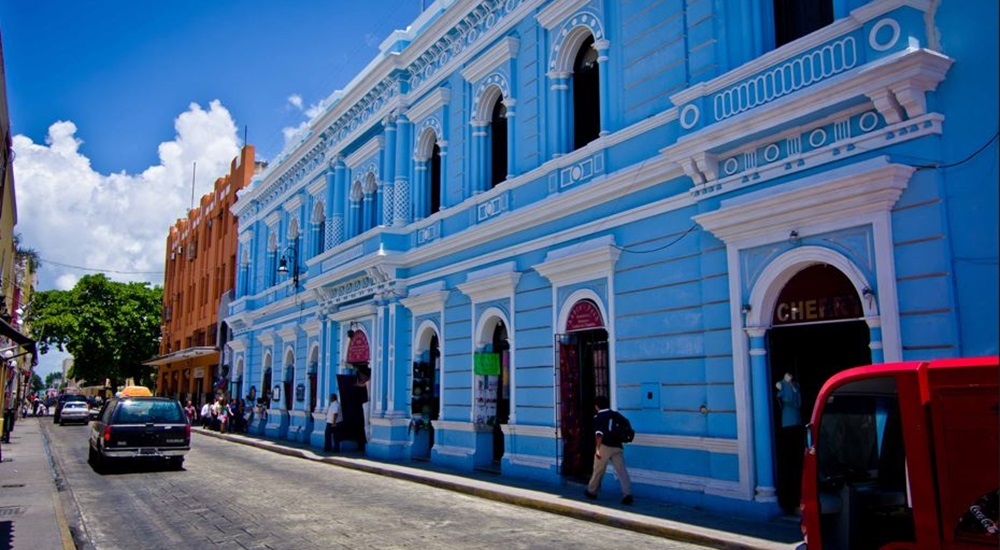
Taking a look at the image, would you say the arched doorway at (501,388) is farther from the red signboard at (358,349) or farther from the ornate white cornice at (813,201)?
the ornate white cornice at (813,201)

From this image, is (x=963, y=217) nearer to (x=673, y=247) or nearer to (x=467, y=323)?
(x=673, y=247)

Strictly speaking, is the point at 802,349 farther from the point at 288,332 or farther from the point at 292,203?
the point at 292,203

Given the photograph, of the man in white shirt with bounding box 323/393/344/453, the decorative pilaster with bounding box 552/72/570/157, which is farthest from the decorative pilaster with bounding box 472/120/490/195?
the man in white shirt with bounding box 323/393/344/453

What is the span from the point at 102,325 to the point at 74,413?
13.9 m

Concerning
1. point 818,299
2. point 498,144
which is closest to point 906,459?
point 818,299

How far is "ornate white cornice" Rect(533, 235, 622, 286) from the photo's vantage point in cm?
1230

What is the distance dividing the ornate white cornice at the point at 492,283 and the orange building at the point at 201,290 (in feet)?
77.2

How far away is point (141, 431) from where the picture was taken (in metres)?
16.2

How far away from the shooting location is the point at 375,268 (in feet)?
62.6

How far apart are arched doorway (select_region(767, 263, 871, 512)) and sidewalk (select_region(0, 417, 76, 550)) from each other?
8.58m

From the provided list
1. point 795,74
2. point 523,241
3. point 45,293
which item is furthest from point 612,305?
point 45,293

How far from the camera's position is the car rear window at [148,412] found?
16.5 m

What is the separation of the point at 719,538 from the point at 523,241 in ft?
24.8

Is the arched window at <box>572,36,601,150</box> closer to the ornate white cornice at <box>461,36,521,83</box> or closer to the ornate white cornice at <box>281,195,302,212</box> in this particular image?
the ornate white cornice at <box>461,36,521,83</box>
